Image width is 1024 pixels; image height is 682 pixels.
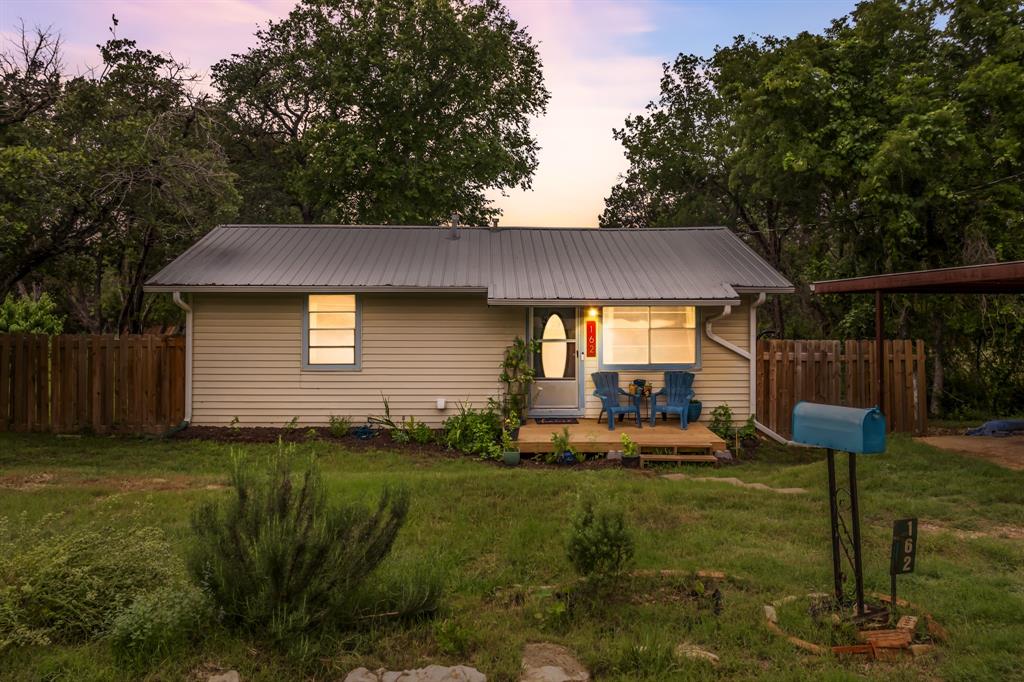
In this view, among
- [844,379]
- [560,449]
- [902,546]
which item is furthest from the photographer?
[844,379]

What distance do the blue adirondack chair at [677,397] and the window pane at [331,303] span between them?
541 centimetres

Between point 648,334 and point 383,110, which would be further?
point 383,110

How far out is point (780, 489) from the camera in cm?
709

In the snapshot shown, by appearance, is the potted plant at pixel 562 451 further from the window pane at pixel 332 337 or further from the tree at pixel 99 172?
the tree at pixel 99 172

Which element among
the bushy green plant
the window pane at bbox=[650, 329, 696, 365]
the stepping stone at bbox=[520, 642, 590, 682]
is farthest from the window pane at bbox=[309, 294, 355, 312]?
the stepping stone at bbox=[520, 642, 590, 682]

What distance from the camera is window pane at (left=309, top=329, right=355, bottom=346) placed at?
1094 cm

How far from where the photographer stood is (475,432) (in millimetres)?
10062

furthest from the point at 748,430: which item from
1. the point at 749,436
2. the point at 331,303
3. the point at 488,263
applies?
the point at 331,303

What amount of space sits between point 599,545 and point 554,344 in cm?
751

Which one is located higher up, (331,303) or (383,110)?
(383,110)

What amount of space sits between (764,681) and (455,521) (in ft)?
10.2

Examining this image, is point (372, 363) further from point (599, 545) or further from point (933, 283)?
point (933, 283)

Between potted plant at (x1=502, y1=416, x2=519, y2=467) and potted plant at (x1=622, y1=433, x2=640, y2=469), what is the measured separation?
155cm

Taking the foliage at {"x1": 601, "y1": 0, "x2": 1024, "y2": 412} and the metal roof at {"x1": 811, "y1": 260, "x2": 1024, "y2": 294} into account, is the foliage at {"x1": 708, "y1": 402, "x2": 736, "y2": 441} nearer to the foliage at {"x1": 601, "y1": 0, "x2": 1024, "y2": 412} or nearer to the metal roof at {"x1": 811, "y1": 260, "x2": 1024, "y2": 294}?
the metal roof at {"x1": 811, "y1": 260, "x2": 1024, "y2": 294}
